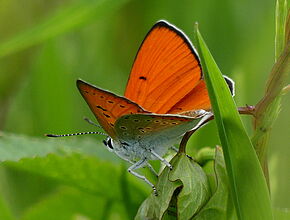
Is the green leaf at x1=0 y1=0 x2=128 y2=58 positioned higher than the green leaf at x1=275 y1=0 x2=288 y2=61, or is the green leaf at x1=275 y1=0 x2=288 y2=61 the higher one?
the green leaf at x1=0 y1=0 x2=128 y2=58

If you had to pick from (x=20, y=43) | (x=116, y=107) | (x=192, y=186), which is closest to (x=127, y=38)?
(x=20, y=43)

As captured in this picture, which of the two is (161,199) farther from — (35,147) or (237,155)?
(35,147)

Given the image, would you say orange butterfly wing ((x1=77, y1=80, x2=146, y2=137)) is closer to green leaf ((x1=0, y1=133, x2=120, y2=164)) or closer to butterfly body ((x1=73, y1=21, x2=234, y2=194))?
butterfly body ((x1=73, y1=21, x2=234, y2=194))

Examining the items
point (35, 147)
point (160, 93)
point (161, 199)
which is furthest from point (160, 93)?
point (35, 147)

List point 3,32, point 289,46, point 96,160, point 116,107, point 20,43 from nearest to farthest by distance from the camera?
point 289,46 → point 116,107 → point 96,160 → point 20,43 → point 3,32

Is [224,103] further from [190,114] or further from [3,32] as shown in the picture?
[3,32]

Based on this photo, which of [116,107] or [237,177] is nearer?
[237,177]

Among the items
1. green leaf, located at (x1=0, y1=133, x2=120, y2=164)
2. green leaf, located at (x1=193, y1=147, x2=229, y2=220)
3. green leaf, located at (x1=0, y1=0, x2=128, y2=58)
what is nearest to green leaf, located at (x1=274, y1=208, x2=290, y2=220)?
green leaf, located at (x1=193, y1=147, x2=229, y2=220)
